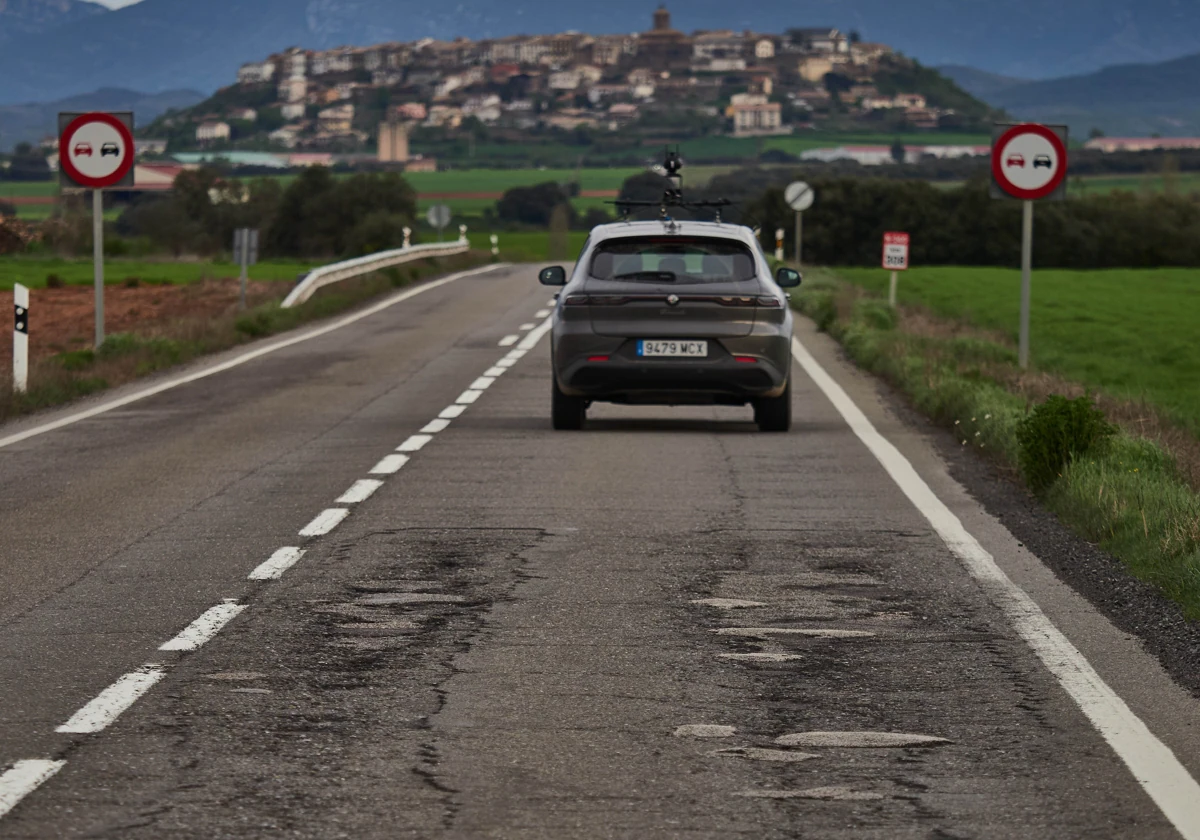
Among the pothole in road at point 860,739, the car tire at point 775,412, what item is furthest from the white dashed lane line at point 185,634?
the car tire at point 775,412

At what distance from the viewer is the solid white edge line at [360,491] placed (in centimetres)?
1222

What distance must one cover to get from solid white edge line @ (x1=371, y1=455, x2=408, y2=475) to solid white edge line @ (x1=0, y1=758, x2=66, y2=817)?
7599 millimetres

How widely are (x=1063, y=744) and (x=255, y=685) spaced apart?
100 inches

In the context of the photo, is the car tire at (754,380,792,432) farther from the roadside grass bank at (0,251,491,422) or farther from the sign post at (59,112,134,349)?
the sign post at (59,112,134,349)

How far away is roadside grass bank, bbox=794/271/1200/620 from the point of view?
1002 cm

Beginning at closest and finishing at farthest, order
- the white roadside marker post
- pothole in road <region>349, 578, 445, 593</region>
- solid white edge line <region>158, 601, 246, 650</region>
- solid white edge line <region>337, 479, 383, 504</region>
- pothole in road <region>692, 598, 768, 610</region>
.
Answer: solid white edge line <region>158, 601, 246, 650</region> < pothole in road <region>692, 598, 768, 610</region> < pothole in road <region>349, 578, 445, 593</region> < solid white edge line <region>337, 479, 383, 504</region> < the white roadside marker post

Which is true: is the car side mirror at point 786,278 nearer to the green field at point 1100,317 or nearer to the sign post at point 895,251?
the green field at point 1100,317

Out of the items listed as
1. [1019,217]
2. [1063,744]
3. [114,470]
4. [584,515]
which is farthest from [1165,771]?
[1019,217]

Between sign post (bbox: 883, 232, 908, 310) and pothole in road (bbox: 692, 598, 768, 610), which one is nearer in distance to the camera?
pothole in road (bbox: 692, 598, 768, 610)

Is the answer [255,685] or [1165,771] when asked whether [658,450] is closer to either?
[255,685]

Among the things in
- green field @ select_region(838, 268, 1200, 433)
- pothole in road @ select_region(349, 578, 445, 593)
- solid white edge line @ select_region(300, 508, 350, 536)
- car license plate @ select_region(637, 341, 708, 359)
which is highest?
car license plate @ select_region(637, 341, 708, 359)

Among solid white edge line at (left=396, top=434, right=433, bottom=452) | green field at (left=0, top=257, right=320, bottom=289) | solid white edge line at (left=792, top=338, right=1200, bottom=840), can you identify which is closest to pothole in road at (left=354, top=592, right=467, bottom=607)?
solid white edge line at (left=792, top=338, right=1200, bottom=840)

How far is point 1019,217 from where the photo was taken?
121750 mm

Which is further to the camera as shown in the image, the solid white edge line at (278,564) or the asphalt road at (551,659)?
the solid white edge line at (278,564)
